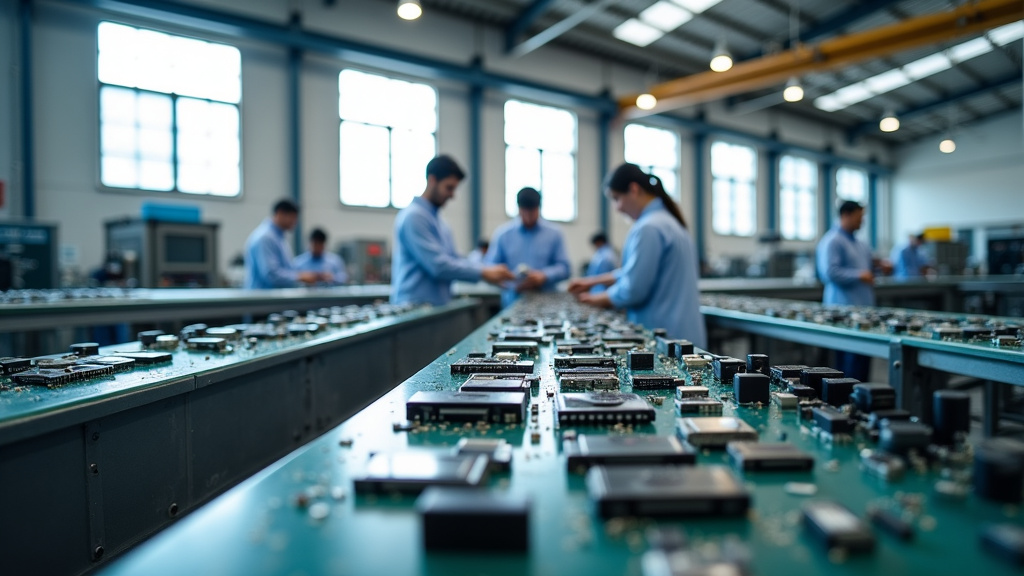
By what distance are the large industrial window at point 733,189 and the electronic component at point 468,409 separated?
13.1m

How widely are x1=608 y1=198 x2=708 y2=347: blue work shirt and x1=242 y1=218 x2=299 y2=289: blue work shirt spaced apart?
Answer: 3356 mm

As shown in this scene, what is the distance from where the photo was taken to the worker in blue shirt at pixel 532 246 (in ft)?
Answer: 14.4

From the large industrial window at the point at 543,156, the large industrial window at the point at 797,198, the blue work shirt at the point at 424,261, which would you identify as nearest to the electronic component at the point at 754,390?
the blue work shirt at the point at 424,261

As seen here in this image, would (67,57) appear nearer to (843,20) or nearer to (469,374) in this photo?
(469,374)

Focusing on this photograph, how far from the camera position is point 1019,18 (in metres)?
5.84

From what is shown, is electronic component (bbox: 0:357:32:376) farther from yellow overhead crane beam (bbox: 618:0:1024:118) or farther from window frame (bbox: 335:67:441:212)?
yellow overhead crane beam (bbox: 618:0:1024:118)

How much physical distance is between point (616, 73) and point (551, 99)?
6.75 feet

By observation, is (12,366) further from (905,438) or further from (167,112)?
(167,112)

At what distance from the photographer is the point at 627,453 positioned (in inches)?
26.0

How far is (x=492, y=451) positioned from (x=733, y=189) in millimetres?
13984

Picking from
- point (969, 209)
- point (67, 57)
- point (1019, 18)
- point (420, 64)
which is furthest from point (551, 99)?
point (969, 209)

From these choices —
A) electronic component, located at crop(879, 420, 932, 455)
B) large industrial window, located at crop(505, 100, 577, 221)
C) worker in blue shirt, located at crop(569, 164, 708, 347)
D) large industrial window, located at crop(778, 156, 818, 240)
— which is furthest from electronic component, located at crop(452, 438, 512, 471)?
large industrial window, located at crop(778, 156, 818, 240)

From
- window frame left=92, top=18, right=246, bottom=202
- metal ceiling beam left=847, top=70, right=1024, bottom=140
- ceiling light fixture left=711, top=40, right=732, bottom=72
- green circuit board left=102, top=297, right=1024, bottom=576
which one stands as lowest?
green circuit board left=102, top=297, right=1024, bottom=576

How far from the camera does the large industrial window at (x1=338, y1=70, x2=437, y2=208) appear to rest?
816 centimetres
